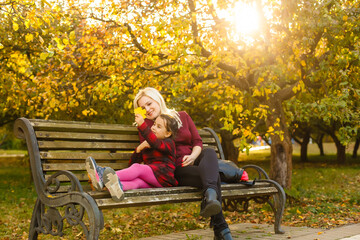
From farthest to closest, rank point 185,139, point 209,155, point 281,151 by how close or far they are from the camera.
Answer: point 281,151
point 185,139
point 209,155

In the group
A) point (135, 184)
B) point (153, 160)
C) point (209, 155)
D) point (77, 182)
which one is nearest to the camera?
point (77, 182)

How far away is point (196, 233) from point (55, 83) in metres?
5.11

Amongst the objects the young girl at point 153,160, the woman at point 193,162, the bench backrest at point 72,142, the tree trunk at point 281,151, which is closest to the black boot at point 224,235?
the woman at point 193,162

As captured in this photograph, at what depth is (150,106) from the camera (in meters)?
5.25

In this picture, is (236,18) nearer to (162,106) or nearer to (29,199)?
(162,106)

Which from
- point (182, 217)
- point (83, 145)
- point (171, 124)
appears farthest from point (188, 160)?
point (182, 217)

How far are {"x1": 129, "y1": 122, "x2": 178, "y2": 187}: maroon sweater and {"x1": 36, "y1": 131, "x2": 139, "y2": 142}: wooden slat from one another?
1.72ft

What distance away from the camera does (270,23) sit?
8.51 meters

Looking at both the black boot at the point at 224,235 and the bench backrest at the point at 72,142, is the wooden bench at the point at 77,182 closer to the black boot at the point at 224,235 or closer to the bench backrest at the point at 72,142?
the bench backrest at the point at 72,142

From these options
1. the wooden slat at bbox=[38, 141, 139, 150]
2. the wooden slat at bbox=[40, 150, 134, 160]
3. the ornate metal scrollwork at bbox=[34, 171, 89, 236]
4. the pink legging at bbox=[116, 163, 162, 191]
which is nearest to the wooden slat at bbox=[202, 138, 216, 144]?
the wooden slat at bbox=[38, 141, 139, 150]

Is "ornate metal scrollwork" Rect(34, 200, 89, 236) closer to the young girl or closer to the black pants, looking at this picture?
the young girl

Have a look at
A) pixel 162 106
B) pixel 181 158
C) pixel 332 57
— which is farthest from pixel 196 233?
pixel 332 57

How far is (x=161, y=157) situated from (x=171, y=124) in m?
0.40

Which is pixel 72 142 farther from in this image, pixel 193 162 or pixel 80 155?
pixel 193 162
